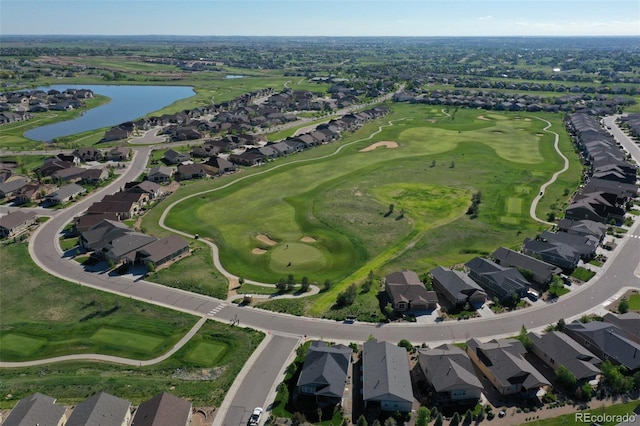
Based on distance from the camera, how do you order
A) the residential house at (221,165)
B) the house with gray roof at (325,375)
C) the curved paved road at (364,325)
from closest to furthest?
the house with gray roof at (325,375), the curved paved road at (364,325), the residential house at (221,165)

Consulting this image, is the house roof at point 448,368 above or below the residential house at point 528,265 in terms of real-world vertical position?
below

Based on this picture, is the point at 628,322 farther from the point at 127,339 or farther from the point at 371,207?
the point at 127,339

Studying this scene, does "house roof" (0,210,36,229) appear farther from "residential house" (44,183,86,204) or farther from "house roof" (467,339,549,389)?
"house roof" (467,339,549,389)

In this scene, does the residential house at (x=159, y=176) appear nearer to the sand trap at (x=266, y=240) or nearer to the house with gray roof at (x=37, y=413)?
the sand trap at (x=266, y=240)

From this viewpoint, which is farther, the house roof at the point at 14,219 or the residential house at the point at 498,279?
the house roof at the point at 14,219

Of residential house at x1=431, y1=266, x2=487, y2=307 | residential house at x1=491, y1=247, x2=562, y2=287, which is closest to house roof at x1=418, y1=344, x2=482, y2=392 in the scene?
residential house at x1=431, y1=266, x2=487, y2=307

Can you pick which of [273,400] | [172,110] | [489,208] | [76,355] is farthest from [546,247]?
[172,110]

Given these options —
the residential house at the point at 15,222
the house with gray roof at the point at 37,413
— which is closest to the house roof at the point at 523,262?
the house with gray roof at the point at 37,413
